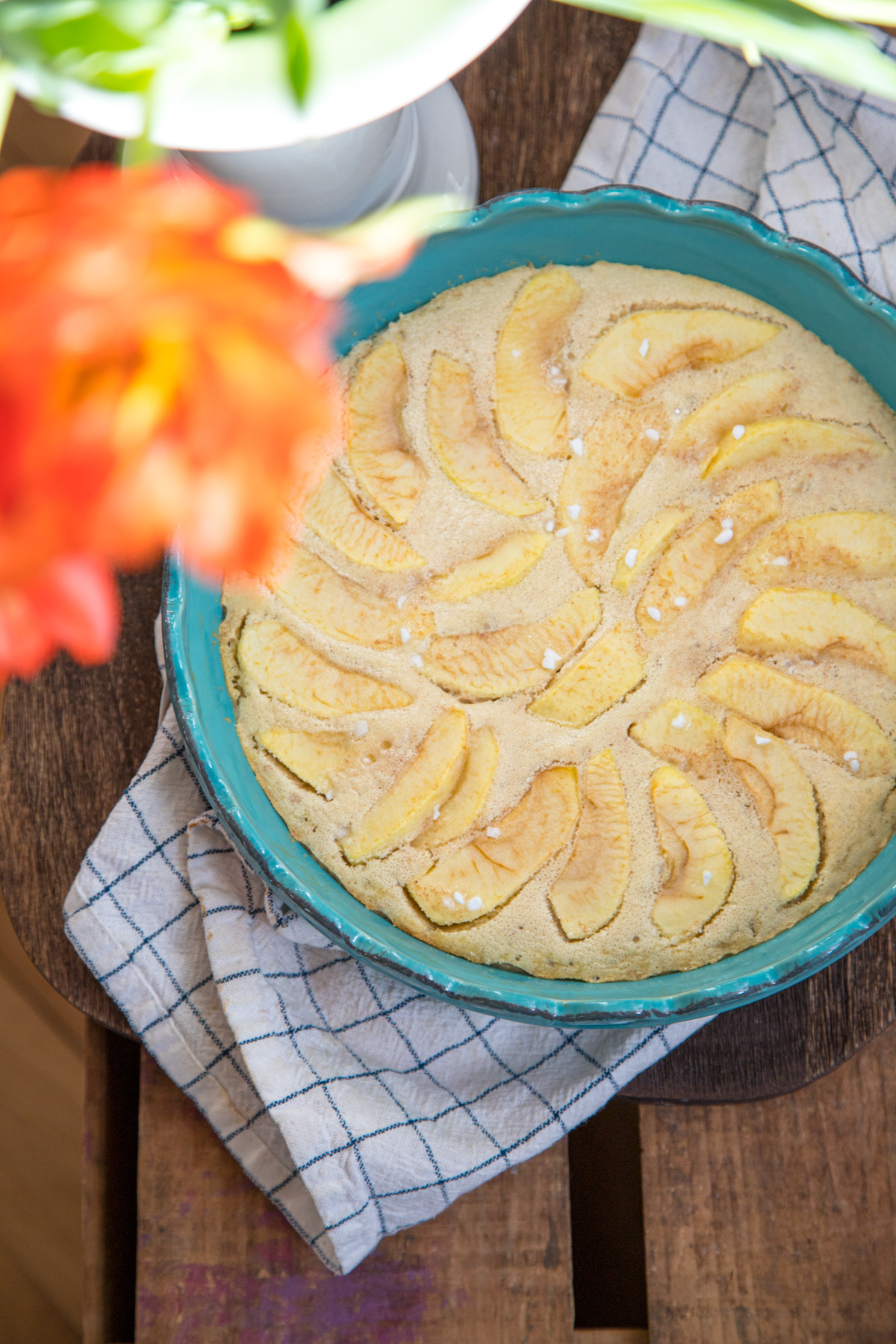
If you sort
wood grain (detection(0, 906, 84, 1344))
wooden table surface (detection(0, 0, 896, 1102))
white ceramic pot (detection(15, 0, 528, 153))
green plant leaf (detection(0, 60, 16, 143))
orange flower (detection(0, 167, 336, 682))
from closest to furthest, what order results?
1. orange flower (detection(0, 167, 336, 682))
2. green plant leaf (detection(0, 60, 16, 143))
3. white ceramic pot (detection(15, 0, 528, 153))
4. wooden table surface (detection(0, 0, 896, 1102))
5. wood grain (detection(0, 906, 84, 1344))

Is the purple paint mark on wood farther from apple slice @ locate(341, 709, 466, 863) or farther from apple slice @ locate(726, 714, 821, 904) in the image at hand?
apple slice @ locate(726, 714, 821, 904)

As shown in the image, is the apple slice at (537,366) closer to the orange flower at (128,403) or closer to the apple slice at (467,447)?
the apple slice at (467,447)

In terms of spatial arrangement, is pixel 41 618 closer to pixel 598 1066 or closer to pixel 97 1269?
pixel 598 1066

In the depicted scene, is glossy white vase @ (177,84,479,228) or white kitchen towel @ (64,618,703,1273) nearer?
glossy white vase @ (177,84,479,228)

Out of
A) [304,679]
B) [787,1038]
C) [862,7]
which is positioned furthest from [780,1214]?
[862,7]

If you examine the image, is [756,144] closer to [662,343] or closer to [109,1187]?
[662,343]

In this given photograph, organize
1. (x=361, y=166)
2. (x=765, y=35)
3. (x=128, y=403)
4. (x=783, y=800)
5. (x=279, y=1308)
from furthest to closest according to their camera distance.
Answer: (x=279, y=1308) < (x=783, y=800) < (x=361, y=166) < (x=765, y=35) < (x=128, y=403)

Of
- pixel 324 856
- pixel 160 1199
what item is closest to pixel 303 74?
pixel 324 856

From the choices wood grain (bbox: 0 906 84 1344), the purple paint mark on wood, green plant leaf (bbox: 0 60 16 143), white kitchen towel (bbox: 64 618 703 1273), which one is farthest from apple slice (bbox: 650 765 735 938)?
wood grain (bbox: 0 906 84 1344)
